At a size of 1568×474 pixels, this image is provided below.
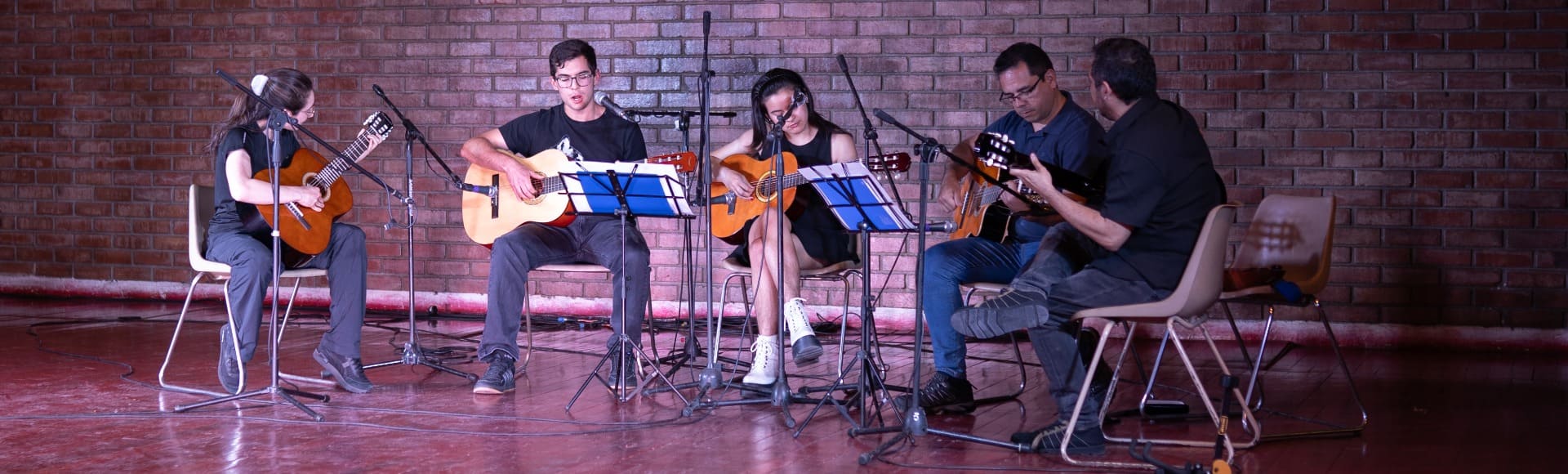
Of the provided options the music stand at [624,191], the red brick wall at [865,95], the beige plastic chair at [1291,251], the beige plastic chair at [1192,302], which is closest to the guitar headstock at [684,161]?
the music stand at [624,191]

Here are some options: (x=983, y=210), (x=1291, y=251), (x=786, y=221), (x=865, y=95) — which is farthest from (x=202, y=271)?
(x=1291, y=251)

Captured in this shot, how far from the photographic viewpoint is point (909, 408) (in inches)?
140

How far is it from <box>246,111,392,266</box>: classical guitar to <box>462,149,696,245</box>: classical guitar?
417 mm

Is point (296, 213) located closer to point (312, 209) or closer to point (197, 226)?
point (312, 209)

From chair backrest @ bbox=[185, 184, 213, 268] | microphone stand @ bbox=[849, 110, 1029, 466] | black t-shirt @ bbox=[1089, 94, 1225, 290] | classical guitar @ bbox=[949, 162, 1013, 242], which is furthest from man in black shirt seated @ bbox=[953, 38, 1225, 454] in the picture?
chair backrest @ bbox=[185, 184, 213, 268]

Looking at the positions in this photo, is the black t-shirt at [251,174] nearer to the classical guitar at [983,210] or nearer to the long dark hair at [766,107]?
the long dark hair at [766,107]

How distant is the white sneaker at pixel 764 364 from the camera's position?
4.40 meters

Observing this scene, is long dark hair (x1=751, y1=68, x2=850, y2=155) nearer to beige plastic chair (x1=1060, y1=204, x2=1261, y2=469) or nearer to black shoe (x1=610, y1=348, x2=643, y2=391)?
black shoe (x1=610, y1=348, x2=643, y2=391)

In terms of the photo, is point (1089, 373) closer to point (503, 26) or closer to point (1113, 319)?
point (1113, 319)

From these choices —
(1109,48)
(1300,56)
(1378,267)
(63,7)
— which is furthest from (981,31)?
(63,7)

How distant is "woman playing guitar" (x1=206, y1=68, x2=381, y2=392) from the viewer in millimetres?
4293

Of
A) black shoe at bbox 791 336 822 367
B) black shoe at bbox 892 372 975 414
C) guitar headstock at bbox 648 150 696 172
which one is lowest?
black shoe at bbox 892 372 975 414

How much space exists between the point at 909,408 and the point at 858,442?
0.19 metres

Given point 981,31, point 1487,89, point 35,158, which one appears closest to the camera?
point 1487,89
